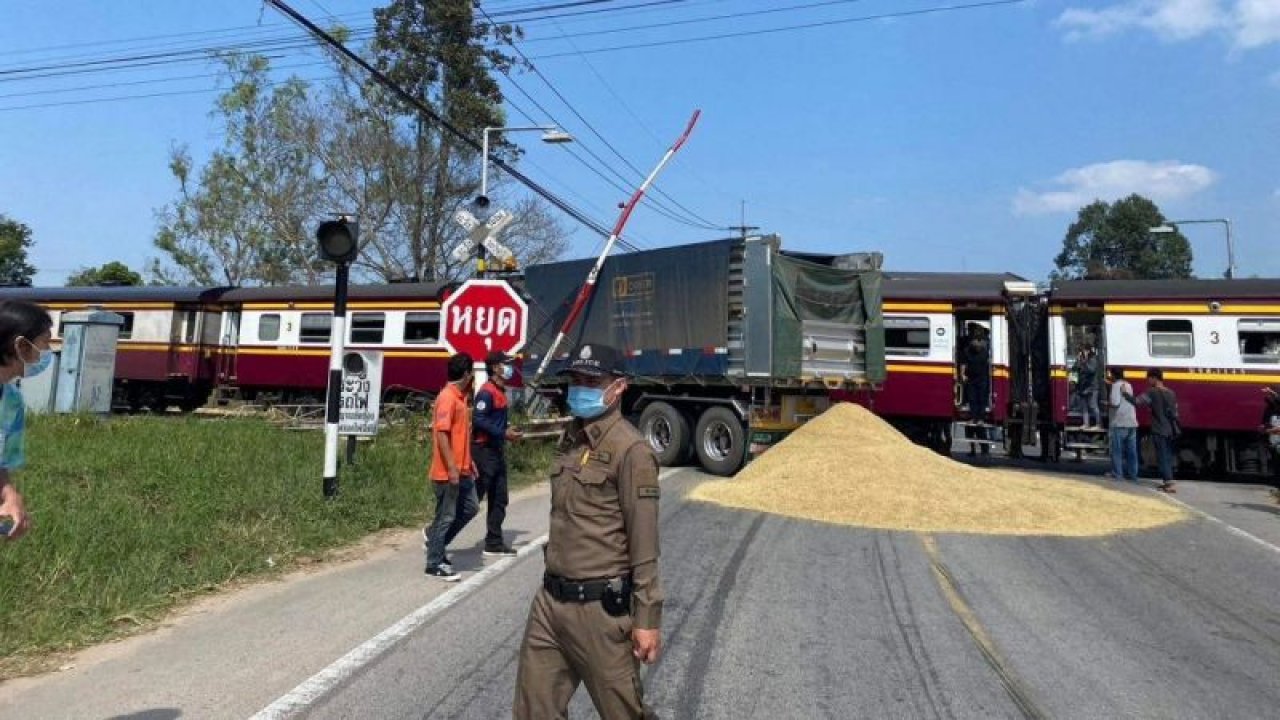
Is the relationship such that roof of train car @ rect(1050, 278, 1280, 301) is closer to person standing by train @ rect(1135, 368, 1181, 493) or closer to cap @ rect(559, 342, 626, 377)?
person standing by train @ rect(1135, 368, 1181, 493)

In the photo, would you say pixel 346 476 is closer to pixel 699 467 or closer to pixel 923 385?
pixel 699 467

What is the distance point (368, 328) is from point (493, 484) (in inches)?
544

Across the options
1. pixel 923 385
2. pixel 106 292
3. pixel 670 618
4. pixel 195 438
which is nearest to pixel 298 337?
pixel 106 292

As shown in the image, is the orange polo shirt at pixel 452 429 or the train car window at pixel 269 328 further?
the train car window at pixel 269 328

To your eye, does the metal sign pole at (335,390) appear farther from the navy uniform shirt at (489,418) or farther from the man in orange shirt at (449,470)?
the man in orange shirt at (449,470)

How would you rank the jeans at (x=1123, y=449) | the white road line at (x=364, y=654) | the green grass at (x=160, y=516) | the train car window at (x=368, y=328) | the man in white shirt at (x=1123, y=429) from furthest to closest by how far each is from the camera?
the train car window at (x=368, y=328) < the jeans at (x=1123, y=449) < the man in white shirt at (x=1123, y=429) < the green grass at (x=160, y=516) < the white road line at (x=364, y=654)

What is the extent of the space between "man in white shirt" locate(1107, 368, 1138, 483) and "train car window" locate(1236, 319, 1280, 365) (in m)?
2.19

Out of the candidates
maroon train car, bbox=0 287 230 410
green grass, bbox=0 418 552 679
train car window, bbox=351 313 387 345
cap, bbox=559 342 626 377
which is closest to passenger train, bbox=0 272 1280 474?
train car window, bbox=351 313 387 345

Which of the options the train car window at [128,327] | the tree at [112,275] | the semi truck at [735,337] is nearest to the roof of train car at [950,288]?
the semi truck at [735,337]

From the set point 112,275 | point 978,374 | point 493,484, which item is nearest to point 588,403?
point 493,484

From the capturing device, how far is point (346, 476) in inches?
376

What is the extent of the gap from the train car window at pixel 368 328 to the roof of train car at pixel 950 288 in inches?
467

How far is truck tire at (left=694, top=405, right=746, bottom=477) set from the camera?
12.6 m

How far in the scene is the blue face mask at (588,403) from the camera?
3.01m
